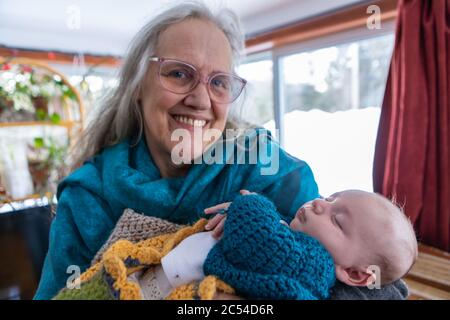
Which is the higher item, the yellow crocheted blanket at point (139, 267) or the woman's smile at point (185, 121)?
the woman's smile at point (185, 121)

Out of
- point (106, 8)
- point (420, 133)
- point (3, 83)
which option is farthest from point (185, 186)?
point (3, 83)

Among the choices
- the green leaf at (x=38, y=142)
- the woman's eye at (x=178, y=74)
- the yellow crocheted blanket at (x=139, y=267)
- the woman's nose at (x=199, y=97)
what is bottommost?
the yellow crocheted blanket at (x=139, y=267)

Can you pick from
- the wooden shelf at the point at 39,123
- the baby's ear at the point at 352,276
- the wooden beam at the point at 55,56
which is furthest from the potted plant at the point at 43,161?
the baby's ear at the point at 352,276

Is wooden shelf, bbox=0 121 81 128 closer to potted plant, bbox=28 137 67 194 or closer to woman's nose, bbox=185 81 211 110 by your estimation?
potted plant, bbox=28 137 67 194

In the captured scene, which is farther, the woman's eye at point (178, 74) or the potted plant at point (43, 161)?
the potted plant at point (43, 161)

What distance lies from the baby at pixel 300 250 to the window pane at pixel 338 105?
628 mm

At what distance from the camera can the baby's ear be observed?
62cm

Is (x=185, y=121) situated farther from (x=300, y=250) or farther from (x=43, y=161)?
(x=43, y=161)

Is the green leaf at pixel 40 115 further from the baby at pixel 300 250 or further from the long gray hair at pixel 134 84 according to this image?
the baby at pixel 300 250

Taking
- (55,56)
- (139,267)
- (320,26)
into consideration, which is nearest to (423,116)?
(320,26)

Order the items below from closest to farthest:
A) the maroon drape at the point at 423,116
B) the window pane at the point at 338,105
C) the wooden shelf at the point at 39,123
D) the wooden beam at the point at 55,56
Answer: the maroon drape at the point at 423,116 → the window pane at the point at 338,105 → the wooden shelf at the point at 39,123 → the wooden beam at the point at 55,56

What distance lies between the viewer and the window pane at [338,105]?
1567 mm

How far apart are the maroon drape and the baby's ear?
39.7 inches

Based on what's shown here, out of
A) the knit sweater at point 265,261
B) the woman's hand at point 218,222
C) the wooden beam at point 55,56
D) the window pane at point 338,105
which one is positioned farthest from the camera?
the wooden beam at point 55,56
